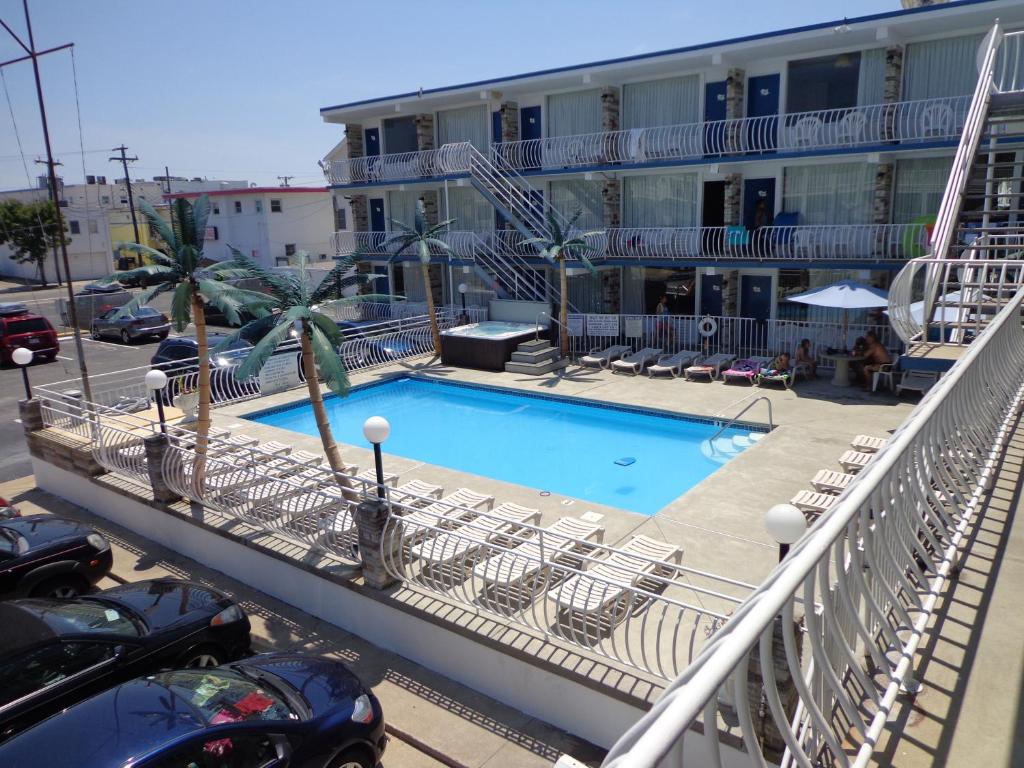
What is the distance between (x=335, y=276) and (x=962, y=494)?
834 centimetres

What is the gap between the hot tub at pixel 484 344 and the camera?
813 inches

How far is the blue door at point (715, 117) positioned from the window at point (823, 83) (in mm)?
1782

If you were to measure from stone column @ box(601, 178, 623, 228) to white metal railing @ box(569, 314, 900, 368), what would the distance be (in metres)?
3.24

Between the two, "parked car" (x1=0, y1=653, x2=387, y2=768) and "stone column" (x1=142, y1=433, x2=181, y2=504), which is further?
"stone column" (x1=142, y1=433, x2=181, y2=504)

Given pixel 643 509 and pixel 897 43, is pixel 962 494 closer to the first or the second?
pixel 643 509

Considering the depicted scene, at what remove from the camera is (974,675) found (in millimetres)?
3211

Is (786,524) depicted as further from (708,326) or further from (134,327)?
(134,327)

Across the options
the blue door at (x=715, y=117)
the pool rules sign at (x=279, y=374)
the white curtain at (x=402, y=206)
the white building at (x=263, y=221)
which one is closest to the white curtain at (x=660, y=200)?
the blue door at (x=715, y=117)

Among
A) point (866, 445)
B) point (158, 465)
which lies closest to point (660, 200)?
point (866, 445)

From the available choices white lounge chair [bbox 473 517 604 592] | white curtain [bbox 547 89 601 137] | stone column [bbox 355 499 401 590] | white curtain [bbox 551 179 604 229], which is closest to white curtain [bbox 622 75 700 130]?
white curtain [bbox 547 89 601 137]

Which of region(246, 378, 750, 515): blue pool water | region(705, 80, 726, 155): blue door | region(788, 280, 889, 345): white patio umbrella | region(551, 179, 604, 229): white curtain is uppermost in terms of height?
region(705, 80, 726, 155): blue door

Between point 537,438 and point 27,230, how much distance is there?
156 ft

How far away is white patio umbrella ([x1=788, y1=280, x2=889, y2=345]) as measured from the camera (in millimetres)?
15906

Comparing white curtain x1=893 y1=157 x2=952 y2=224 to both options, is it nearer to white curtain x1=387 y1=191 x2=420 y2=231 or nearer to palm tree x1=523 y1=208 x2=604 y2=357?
palm tree x1=523 y1=208 x2=604 y2=357
